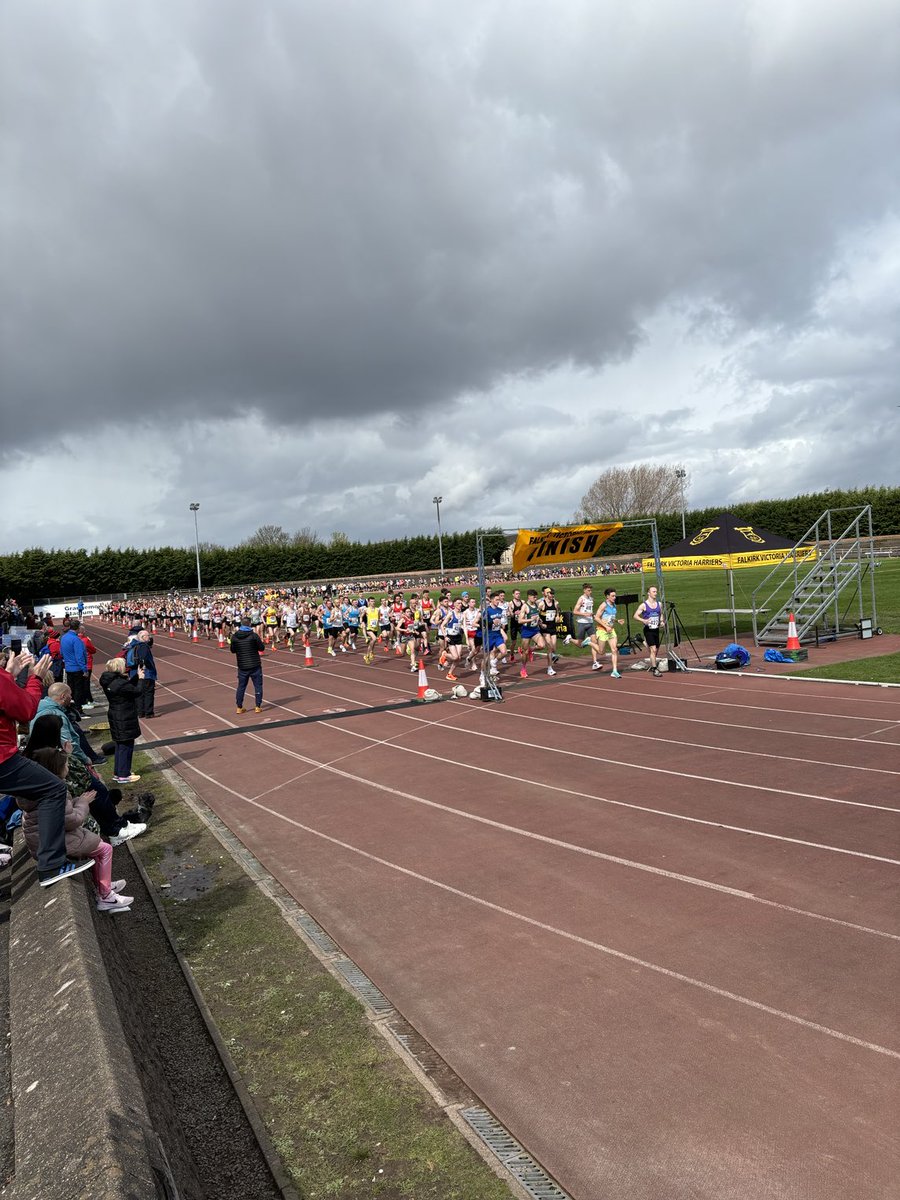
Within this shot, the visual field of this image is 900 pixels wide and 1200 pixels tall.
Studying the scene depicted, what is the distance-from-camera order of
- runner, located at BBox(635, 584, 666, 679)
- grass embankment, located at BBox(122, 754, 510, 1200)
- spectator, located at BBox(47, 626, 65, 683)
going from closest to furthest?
grass embankment, located at BBox(122, 754, 510, 1200), spectator, located at BBox(47, 626, 65, 683), runner, located at BBox(635, 584, 666, 679)

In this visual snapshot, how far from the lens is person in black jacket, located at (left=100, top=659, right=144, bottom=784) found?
10.6 m

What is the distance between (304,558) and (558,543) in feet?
225

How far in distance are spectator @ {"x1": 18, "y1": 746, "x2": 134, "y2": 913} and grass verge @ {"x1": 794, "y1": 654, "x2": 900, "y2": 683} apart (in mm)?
12933

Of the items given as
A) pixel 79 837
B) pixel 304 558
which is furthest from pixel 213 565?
pixel 79 837

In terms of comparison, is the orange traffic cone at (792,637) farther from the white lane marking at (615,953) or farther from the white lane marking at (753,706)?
the white lane marking at (615,953)

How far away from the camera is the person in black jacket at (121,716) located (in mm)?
10555

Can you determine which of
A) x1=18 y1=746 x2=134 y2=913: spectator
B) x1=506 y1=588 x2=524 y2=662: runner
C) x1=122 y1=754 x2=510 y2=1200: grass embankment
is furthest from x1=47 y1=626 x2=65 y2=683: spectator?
x1=18 y1=746 x2=134 y2=913: spectator

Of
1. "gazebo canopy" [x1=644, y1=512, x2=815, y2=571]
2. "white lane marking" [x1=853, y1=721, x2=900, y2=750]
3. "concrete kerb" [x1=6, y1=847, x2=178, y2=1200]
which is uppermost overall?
"gazebo canopy" [x1=644, y1=512, x2=815, y2=571]

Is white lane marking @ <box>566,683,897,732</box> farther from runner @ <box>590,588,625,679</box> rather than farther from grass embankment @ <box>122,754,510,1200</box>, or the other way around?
grass embankment @ <box>122,754,510,1200</box>

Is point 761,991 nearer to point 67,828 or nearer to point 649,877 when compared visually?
point 649,877

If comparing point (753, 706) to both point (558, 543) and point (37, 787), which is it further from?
point (37, 787)

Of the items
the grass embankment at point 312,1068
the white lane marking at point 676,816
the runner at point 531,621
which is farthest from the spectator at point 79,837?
the runner at point 531,621

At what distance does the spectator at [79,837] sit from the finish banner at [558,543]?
10.9 meters

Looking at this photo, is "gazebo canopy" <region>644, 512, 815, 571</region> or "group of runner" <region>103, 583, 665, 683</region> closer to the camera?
"group of runner" <region>103, 583, 665, 683</region>
